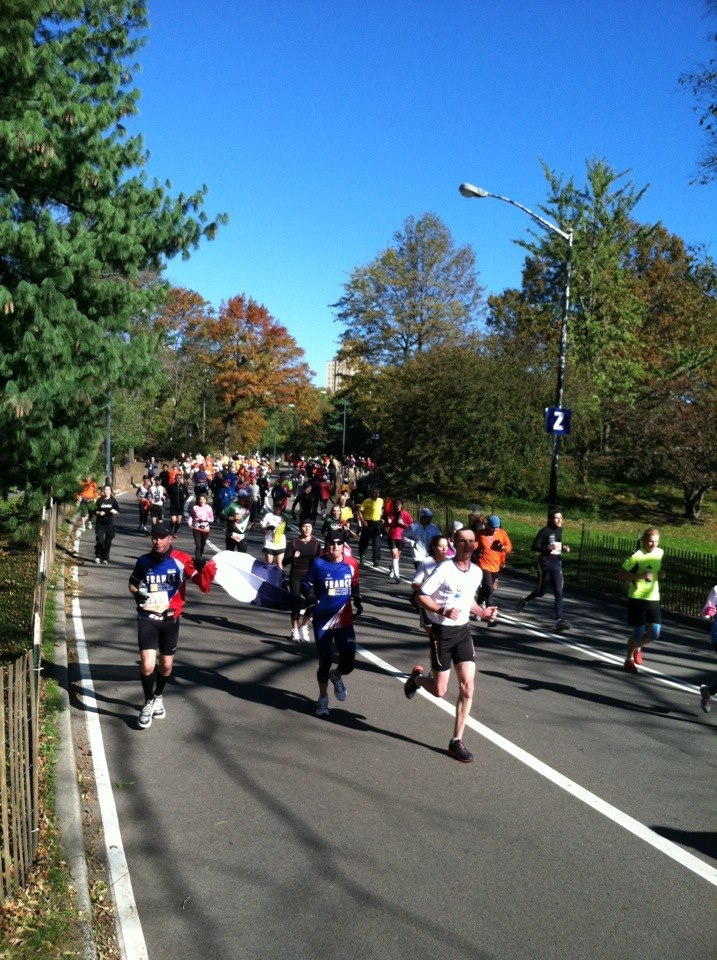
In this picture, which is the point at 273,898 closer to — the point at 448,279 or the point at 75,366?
the point at 75,366

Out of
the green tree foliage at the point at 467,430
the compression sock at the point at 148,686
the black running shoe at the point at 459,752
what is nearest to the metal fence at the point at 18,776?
the compression sock at the point at 148,686

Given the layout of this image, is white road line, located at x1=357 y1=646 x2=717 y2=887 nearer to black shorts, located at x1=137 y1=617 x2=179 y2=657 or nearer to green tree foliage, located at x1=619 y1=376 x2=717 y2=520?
black shorts, located at x1=137 y1=617 x2=179 y2=657

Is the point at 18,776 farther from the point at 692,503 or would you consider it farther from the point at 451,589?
the point at 692,503

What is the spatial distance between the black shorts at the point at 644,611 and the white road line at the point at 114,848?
605 cm

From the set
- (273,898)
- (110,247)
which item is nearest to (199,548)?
(110,247)

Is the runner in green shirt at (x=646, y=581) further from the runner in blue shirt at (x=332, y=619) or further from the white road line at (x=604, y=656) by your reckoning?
the runner in blue shirt at (x=332, y=619)

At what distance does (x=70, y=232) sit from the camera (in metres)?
12.7

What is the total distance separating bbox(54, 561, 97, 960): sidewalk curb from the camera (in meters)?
4.22

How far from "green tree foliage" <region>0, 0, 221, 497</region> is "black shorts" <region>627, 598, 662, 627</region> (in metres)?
8.47

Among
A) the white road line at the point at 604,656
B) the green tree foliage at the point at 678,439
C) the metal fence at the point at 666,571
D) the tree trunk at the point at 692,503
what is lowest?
the white road line at the point at 604,656

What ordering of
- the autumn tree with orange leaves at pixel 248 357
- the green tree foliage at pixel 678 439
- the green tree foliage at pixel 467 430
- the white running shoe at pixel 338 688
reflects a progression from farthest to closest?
the autumn tree with orange leaves at pixel 248 357 → the green tree foliage at pixel 467 430 → the green tree foliage at pixel 678 439 → the white running shoe at pixel 338 688

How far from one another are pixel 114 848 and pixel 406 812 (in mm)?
1943

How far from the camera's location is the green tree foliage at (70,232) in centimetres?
1177

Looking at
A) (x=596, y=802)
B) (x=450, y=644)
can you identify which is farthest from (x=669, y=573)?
(x=596, y=802)
